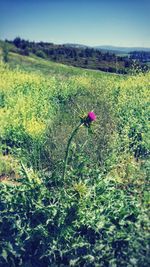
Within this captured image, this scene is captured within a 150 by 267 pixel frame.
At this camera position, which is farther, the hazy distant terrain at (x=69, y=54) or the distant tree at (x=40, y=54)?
the distant tree at (x=40, y=54)

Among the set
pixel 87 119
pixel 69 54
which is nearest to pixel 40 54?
pixel 69 54

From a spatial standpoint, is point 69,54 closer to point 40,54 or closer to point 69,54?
point 69,54

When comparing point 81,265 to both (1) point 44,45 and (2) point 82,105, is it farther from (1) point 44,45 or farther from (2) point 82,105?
(1) point 44,45

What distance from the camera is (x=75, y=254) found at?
4691 mm

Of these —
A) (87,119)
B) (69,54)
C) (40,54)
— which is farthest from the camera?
(69,54)

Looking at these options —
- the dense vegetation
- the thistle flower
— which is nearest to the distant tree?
the dense vegetation

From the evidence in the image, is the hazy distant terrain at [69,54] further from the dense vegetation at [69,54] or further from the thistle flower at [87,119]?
the thistle flower at [87,119]

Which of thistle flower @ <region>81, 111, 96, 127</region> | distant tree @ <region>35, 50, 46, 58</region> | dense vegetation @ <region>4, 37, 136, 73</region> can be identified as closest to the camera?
thistle flower @ <region>81, 111, 96, 127</region>

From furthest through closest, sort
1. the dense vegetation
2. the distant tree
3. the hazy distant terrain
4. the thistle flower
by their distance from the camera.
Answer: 1. the distant tree
2. the dense vegetation
3. the hazy distant terrain
4. the thistle flower

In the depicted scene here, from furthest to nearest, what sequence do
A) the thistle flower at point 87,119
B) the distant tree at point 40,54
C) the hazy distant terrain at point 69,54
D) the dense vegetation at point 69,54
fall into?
the distant tree at point 40,54
the dense vegetation at point 69,54
the hazy distant terrain at point 69,54
the thistle flower at point 87,119

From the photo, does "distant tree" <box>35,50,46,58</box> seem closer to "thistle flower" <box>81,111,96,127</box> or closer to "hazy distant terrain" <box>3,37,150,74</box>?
"hazy distant terrain" <box>3,37,150,74</box>

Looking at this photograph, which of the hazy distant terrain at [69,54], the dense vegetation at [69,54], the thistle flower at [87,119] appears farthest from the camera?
the dense vegetation at [69,54]

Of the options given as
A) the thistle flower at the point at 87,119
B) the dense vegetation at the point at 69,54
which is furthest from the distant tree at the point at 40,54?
the thistle flower at the point at 87,119

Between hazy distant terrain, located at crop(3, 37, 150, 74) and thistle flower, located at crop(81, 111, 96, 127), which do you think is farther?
hazy distant terrain, located at crop(3, 37, 150, 74)
